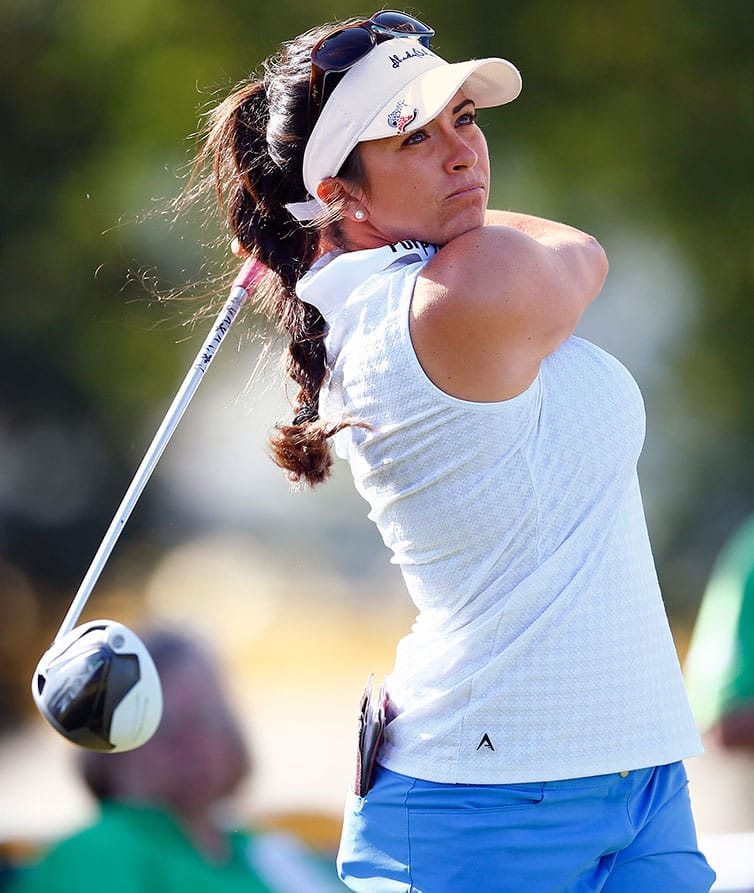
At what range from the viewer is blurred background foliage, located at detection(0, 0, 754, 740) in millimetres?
3699

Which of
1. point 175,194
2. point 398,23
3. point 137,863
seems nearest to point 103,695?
point 137,863

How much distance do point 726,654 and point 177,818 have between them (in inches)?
53.1

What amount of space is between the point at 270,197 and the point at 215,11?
7.50 feet

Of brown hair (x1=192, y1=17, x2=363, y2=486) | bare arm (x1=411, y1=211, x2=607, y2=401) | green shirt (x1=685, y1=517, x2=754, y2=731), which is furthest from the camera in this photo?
green shirt (x1=685, y1=517, x2=754, y2=731)

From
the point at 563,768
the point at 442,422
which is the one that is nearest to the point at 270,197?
the point at 442,422

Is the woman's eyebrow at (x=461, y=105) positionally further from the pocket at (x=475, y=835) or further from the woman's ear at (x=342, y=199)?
the pocket at (x=475, y=835)

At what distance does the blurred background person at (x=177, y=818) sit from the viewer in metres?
1.70

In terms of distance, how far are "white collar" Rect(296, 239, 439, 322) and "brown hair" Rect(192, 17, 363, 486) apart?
0.29 ft

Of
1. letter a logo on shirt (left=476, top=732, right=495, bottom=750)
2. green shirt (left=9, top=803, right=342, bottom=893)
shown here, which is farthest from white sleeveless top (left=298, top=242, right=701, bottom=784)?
green shirt (left=9, top=803, right=342, bottom=893)

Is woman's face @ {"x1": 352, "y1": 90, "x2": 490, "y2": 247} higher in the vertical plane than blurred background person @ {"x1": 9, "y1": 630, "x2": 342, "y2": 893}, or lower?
higher

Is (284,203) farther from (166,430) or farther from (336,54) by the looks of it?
(166,430)

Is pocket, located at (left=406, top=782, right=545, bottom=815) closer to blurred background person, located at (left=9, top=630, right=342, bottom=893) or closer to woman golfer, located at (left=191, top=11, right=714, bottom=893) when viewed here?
woman golfer, located at (left=191, top=11, right=714, bottom=893)

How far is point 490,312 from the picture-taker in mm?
1344

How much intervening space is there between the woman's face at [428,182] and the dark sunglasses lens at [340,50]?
0.38 ft
